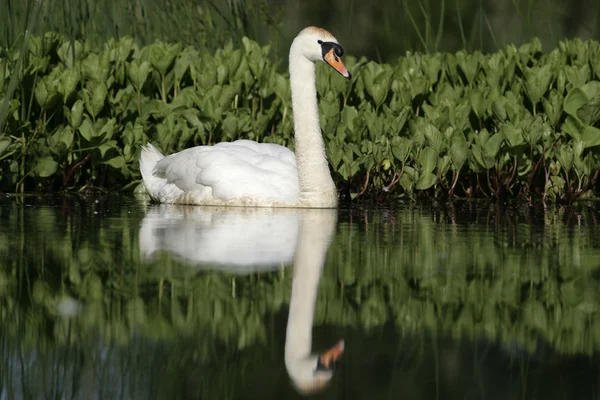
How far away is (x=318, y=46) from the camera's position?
9.68m

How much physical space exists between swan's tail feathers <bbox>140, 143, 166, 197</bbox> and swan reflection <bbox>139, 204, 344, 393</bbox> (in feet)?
1.10


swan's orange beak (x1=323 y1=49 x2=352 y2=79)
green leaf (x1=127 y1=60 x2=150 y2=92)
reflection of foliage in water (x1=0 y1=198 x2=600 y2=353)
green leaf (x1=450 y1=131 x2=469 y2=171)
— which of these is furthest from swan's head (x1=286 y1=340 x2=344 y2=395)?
green leaf (x1=127 y1=60 x2=150 y2=92)

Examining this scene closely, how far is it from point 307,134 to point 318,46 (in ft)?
2.27

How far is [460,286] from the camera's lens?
19.0ft

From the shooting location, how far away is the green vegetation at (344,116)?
1029cm

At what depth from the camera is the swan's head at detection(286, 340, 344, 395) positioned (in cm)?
388

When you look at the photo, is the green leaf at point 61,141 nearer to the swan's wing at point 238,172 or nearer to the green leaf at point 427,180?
the swan's wing at point 238,172

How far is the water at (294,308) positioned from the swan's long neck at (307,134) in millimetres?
866

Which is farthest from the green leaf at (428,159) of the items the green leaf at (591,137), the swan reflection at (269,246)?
the green leaf at (591,137)

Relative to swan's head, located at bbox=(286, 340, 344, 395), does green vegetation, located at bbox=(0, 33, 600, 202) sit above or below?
above

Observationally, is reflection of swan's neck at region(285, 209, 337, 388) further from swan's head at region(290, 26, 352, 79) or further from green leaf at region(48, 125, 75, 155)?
green leaf at region(48, 125, 75, 155)

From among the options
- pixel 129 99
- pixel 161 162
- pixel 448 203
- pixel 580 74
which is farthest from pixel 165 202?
pixel 580 74

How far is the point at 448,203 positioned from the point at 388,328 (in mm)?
5587

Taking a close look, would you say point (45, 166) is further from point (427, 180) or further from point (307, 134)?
point (427, 180)
